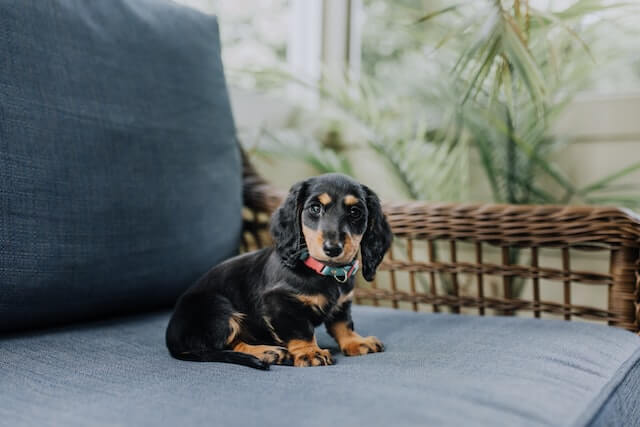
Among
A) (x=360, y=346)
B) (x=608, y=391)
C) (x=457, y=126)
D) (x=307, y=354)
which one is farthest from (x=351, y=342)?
(x=457, y=126)

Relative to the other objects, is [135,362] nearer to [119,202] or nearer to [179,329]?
[179,329]

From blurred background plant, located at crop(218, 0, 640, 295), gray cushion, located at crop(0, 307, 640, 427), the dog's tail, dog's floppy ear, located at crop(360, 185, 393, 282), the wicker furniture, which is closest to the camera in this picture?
gray cushion, located at crop(0, 307, 640, 427)

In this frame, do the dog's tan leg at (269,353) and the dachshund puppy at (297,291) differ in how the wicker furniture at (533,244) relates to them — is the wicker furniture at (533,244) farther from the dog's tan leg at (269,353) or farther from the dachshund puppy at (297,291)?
the dog's tan leg at (269,353)

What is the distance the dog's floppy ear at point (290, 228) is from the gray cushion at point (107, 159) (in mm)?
388

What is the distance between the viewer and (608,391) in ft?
2.55

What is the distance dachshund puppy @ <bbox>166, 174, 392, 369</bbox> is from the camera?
2.83 ft

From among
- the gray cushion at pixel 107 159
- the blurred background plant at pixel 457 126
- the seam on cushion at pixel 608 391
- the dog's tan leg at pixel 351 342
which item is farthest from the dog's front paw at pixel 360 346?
the blurred background plant at pixel 457 126

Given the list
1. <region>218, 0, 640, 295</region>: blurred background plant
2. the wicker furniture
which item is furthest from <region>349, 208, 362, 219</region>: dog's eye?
<region>218, 0, 640, 295</region>: blurred background plant

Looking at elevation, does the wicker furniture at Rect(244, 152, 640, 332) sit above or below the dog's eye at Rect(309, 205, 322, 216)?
below

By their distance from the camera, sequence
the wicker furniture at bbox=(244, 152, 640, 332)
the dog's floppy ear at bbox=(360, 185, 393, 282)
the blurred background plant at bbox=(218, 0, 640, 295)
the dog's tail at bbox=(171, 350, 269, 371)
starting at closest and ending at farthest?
the dog's tail at bbox=(171, 350, 269, 371) < the dog's floppy ear at bbox=(360, 185, 393, 282) < the wicker furniture at bbox=(244, 152, 640, 332) < the blurred background plant at bbox=(218, 0, 640, 295)

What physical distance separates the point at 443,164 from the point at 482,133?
0.60ft

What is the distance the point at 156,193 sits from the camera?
1.21m

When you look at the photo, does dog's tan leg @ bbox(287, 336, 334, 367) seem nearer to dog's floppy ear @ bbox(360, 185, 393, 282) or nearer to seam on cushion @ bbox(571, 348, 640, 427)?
dog's floppy ear @ bbox(360, 185, 393, 282)

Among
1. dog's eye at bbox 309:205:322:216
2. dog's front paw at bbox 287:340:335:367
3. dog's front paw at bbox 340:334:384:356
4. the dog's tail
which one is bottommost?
dog's front paw at bbox 340:334:384:356
